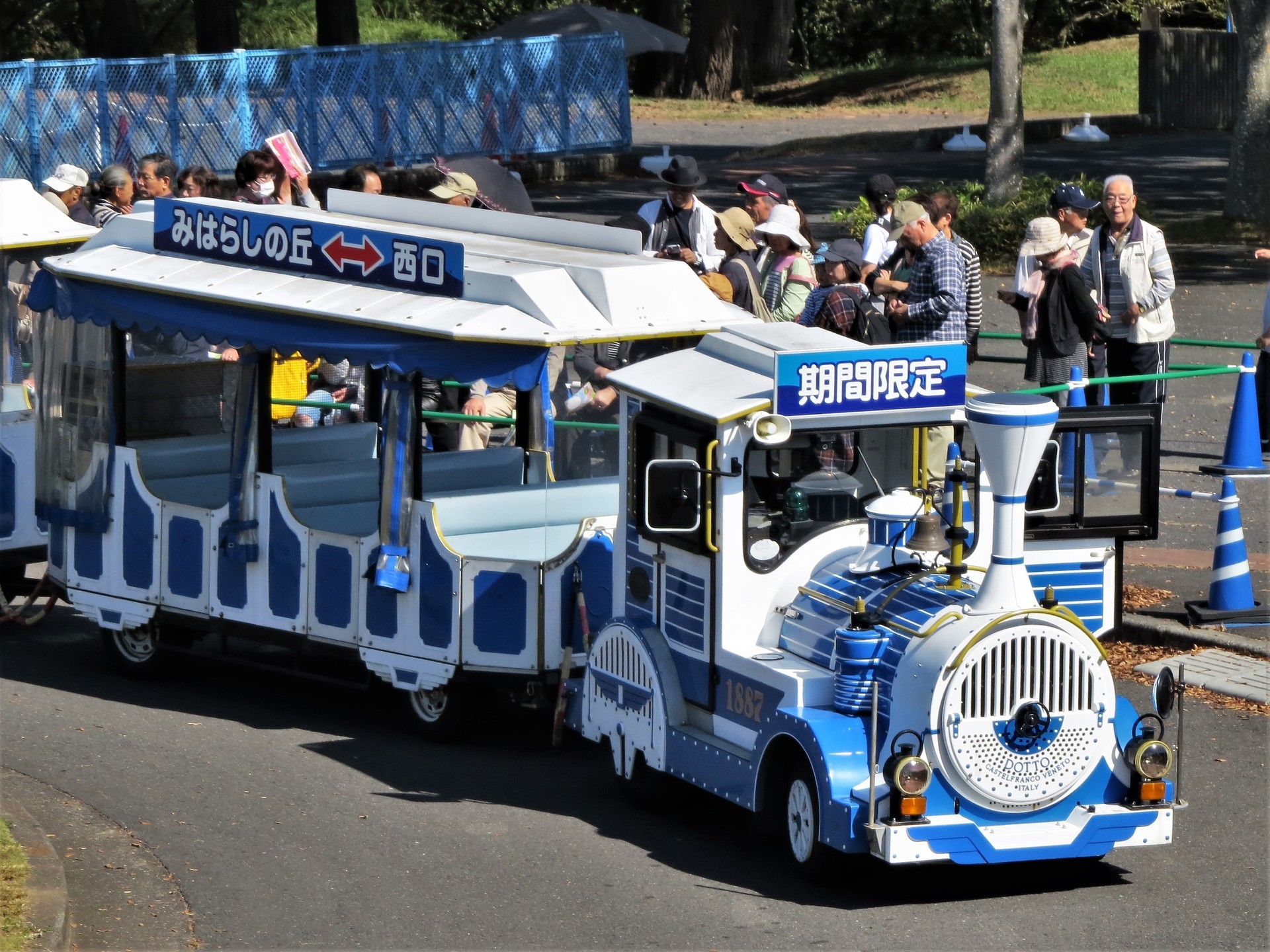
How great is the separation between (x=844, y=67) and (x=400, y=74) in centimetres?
2432

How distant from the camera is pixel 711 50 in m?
45.9

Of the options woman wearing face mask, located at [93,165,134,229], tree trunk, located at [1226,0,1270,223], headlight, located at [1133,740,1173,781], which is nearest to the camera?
headlight, located at [1133,740,1173,781]

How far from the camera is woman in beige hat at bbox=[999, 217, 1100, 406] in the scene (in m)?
12.4

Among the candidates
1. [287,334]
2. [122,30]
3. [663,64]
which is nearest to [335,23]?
→ [122,30]

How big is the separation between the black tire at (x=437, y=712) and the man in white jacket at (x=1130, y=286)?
5.83 m

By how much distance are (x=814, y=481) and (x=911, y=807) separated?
1541 mm

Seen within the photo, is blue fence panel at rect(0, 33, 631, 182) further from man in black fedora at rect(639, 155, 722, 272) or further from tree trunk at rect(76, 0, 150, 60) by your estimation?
man in black fedora at rect(639, 155, 722, 272)

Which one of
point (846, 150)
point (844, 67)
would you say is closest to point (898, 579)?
point (846, 150)

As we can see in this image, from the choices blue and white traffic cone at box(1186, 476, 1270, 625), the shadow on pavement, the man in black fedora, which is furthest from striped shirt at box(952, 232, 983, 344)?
the shadow on pavement

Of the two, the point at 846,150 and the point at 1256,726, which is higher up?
the point at 846,150

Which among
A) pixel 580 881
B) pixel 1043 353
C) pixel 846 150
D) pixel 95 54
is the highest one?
pixel 95 54

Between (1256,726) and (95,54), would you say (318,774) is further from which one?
(95,54)

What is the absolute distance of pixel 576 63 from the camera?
33625 millimetres

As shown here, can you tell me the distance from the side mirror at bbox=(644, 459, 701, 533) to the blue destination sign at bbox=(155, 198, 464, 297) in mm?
1884
